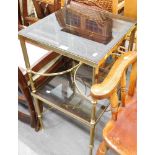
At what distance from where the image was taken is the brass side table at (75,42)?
89cm

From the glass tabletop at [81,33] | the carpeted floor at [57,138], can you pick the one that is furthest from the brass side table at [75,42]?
the carpeted floor at [57,138]

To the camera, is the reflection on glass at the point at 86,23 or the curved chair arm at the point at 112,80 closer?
the curved chair arm at the point at 112,80

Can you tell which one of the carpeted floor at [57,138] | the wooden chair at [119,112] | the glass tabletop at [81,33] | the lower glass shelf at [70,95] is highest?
the glass tabletop at [81,33]

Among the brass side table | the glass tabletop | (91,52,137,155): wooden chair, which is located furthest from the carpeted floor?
the glass tabletop

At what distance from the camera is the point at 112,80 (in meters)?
0.77

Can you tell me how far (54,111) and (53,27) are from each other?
2.14ft

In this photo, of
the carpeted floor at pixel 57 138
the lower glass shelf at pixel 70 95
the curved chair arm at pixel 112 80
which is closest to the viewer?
the curved chair arm at pixel 112 80

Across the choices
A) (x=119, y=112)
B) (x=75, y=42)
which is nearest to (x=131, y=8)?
(x=75, y=42)

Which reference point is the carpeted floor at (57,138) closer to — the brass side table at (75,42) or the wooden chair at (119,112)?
the brass side table at (75,42)
